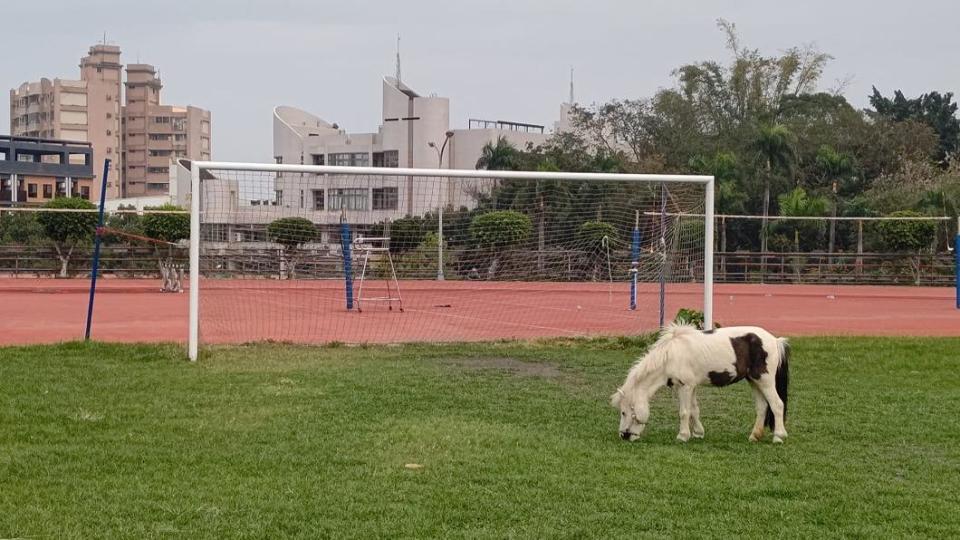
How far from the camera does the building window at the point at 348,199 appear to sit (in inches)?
668

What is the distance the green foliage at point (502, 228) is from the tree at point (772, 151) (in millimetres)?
26766

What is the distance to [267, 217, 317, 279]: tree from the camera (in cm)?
1664

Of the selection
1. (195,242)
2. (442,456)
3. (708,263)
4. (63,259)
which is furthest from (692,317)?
(63,259)

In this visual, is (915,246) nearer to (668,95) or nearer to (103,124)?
(668,95)

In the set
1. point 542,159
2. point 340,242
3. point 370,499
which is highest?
point 542,159

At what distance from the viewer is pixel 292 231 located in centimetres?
1758

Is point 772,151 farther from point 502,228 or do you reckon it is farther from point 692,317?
point 692,317

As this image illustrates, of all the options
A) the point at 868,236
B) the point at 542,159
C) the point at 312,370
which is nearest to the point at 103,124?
the point at 542,159

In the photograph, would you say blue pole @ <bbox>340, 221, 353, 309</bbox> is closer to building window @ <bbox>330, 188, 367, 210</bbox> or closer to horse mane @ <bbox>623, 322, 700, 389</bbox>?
building window @ <bbox>330, 188, 367, 210</bbox>

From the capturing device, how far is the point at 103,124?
99.8 metres

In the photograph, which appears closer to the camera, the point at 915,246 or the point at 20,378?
the point at 20,378

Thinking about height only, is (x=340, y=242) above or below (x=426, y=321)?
above

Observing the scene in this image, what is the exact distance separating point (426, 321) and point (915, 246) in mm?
22056

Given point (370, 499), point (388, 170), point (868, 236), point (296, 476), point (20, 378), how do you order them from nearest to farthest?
point (370, 499), point (296, 476), point (20, 378), point (388, 170), point (868, 236)
